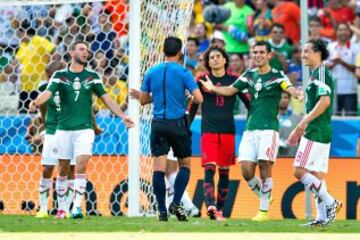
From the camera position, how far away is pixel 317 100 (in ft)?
43.3

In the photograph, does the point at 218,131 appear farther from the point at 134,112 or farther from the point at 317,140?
the point at 317,140

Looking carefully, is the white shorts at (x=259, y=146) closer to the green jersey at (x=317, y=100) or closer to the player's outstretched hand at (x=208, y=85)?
the player's outstretched hand at (x=208, y=85)

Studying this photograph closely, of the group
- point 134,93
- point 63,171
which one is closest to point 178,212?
point 134,93

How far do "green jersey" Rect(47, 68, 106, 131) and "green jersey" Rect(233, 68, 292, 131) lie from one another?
72.4 inches

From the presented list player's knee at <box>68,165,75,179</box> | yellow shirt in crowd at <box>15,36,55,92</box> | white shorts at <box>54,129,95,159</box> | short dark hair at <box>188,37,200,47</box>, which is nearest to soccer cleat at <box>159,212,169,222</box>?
white shorts at <box>54,129,95,159</box>

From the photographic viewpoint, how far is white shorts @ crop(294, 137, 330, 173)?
1319 cm

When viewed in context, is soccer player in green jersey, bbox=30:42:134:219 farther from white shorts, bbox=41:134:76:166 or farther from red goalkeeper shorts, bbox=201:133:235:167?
red goalkeeper shorts, bbox=201:133:235:167

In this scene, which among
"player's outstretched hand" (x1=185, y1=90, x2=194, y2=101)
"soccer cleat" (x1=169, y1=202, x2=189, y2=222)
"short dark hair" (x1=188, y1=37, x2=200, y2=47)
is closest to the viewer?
"soccer cleat" (x1=169, y1=202, x2=189, y2=222)

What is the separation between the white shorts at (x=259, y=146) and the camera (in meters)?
14.7

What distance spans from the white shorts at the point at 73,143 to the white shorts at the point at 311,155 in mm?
2875

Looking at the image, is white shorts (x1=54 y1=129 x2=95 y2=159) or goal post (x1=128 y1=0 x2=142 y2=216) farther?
goal post (x1=128 y1=0 x2=142 y2=216)

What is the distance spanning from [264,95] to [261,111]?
20 centimetres

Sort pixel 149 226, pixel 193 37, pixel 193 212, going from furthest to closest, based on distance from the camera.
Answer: pixel 193 37, pixel 193 212, pixel 149 226
